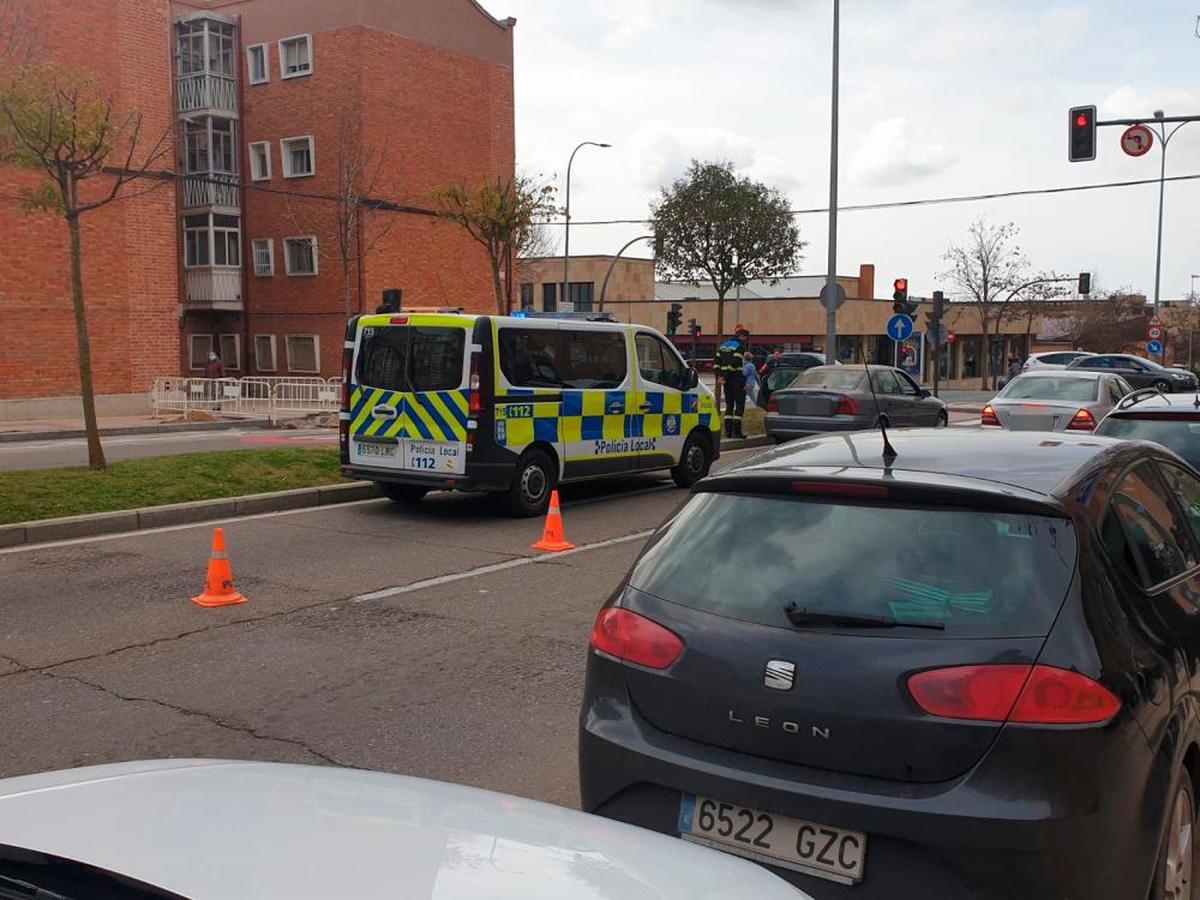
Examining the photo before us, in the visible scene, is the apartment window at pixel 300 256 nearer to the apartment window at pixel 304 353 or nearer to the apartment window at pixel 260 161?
the apartment window at pixel 304 353

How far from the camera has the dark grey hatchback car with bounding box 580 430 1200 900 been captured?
2.77m

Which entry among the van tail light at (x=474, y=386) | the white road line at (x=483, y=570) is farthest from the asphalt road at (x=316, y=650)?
the van tail light at (x=474, y=386)

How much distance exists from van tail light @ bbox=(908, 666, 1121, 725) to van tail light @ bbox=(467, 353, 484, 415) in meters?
8.53

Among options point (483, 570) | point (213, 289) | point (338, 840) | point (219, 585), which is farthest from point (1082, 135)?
point (213, 289)

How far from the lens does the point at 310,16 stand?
1379 inches

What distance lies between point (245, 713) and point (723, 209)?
3727 centimetres

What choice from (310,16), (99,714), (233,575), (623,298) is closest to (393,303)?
(233,575)

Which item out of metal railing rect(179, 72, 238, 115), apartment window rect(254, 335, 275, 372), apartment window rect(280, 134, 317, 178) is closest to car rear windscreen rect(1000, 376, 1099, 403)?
apartment window rect(280, 134, 317, 178)

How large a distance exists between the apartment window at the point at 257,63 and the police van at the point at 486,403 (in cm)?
2828

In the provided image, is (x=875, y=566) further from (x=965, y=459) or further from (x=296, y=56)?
(x=296, y=56)

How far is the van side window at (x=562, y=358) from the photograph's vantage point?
11492mm

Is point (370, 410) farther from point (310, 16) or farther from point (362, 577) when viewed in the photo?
point (310, 16)

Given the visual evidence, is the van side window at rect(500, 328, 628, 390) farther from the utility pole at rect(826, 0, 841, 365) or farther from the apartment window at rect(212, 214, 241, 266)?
the apartment window at rect(212, 214, 241, 266)

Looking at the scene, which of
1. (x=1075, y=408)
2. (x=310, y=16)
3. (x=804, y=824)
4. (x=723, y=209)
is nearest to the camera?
(x=804, y=824)
